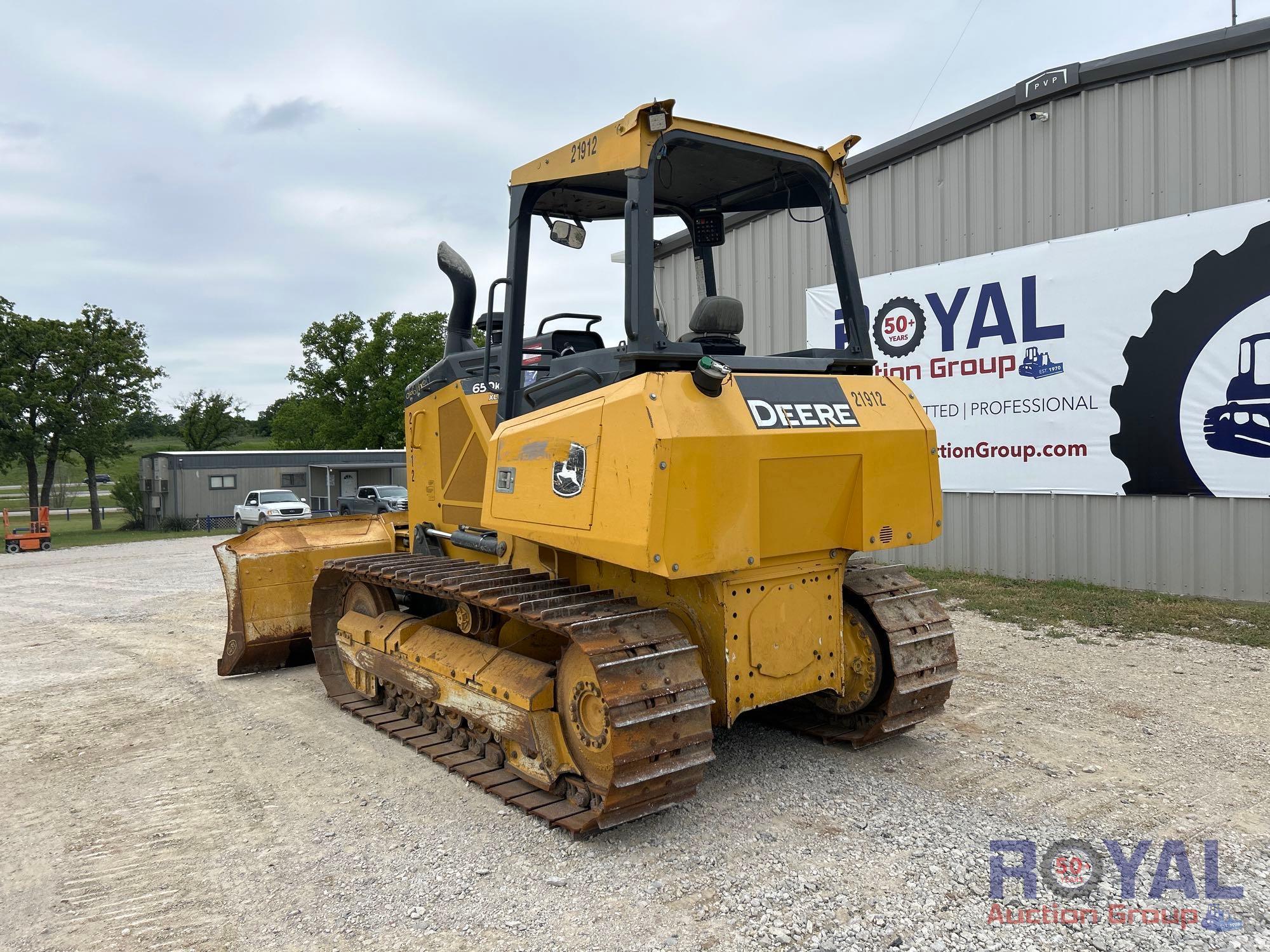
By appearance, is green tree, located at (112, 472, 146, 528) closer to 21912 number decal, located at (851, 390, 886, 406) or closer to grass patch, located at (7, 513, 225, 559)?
grass patch, located at (7, 513, 225, 559)

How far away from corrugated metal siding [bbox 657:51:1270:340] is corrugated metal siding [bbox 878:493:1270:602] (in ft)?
10.5

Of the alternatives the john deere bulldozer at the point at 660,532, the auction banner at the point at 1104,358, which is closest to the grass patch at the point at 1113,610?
the auction banner at the point at 1104,358

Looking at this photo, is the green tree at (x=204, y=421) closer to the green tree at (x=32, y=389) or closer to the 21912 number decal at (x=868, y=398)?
the green tree at (x=32, y=389)

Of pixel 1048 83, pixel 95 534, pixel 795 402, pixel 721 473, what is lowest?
pixel 95 534

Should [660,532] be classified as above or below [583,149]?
below

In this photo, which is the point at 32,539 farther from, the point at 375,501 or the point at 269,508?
the point at 375,501

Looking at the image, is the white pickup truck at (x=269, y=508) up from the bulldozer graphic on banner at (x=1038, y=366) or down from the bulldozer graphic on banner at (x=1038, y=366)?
down

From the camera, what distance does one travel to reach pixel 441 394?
6.39 m

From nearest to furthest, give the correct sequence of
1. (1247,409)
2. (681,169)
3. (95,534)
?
(681,169), (1247,409), (95,534)

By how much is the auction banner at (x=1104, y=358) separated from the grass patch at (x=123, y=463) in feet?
107

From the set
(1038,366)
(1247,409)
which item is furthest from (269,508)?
(1247,409)

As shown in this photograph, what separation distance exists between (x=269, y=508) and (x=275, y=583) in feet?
71.6

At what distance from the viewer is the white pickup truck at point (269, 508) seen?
27.3m

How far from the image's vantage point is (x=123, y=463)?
40844 mm
